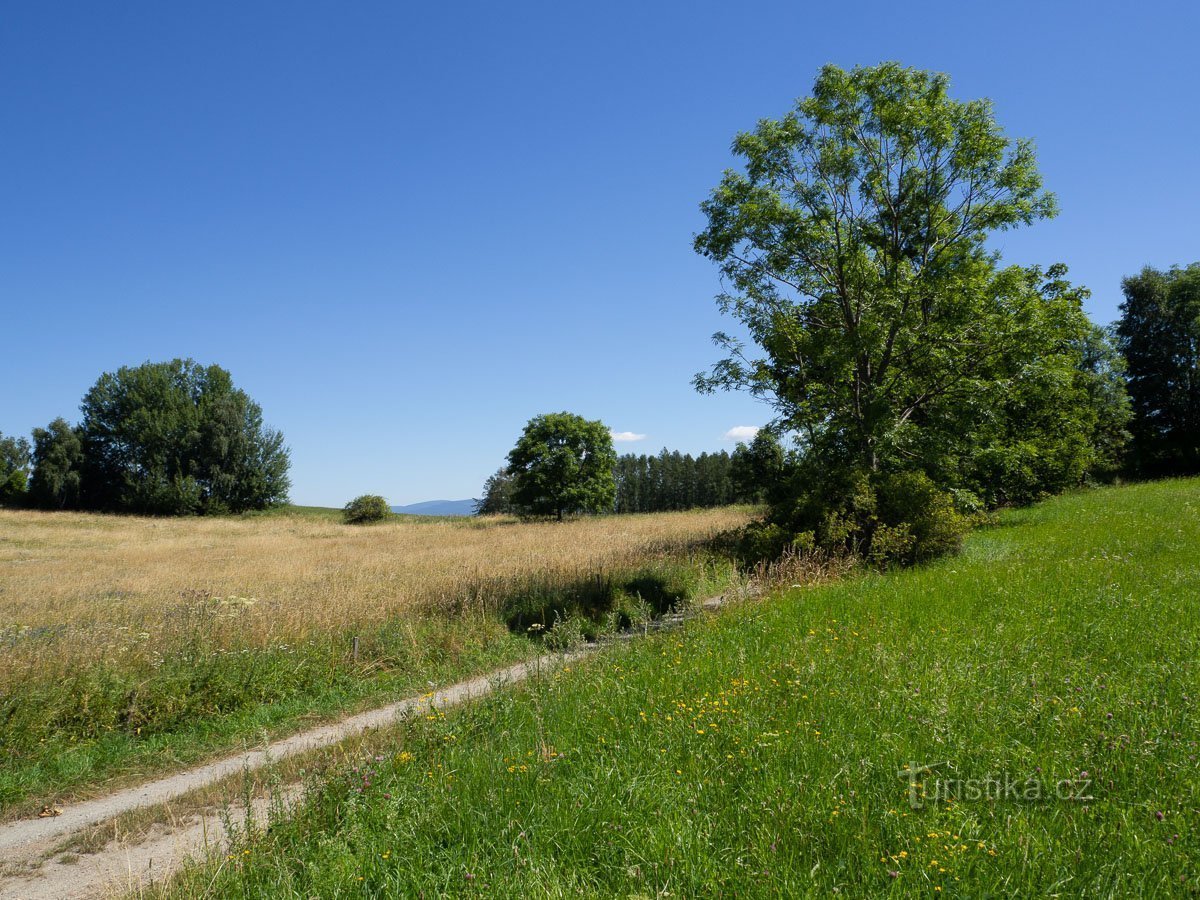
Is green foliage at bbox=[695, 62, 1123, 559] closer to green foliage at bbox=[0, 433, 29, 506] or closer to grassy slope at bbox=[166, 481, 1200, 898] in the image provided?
grassy slope at bbox=[166, 481, 1200, 898]

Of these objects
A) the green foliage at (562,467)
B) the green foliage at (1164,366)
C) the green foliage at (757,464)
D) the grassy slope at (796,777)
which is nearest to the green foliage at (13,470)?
the green foliage at (562,467)

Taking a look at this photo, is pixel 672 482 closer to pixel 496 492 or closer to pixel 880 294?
pixel 496 492

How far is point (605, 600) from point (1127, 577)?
29.7 feet

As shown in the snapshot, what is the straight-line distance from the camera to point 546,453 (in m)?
55.2

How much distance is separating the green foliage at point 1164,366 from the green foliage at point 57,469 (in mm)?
94340

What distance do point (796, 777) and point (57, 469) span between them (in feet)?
265

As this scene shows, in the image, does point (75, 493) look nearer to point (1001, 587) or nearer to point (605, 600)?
point (605, 600)

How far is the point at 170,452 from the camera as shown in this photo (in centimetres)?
6219

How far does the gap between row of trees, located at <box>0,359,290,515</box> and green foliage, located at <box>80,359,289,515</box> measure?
10 centimetres

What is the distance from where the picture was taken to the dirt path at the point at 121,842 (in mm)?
4340

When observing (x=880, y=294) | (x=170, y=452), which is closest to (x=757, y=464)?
(x=880, y=294)

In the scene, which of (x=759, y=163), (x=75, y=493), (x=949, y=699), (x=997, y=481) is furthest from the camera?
(x=75, y=493)

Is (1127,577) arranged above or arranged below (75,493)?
below

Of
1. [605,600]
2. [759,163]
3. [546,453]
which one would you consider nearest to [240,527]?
[546,453]
